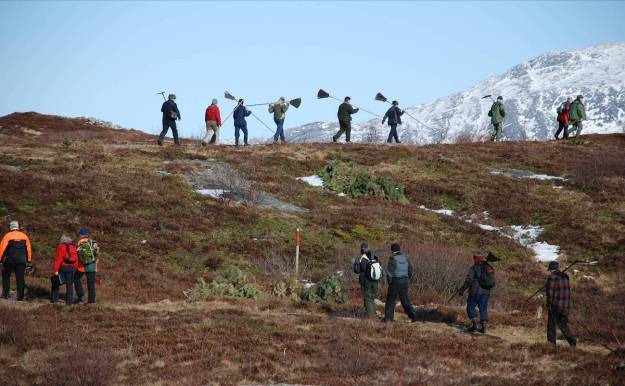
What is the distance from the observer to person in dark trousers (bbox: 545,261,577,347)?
1609 cm

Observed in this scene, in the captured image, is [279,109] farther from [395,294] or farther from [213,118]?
[395,294]

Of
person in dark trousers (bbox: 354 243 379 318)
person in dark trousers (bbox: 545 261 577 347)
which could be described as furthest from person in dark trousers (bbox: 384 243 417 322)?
person in dark trousers (bbox: 545 261 577 347)

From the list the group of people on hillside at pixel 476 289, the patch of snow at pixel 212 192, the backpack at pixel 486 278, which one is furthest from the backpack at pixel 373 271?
the patch of snow at pixel 212 192

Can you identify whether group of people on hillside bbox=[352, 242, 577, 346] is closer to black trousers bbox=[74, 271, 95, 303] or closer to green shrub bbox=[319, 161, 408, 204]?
black trousers bbox=[74, 271, 95, 303]

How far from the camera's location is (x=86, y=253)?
59.8 feet

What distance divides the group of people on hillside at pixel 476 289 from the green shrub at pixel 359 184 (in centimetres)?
1489

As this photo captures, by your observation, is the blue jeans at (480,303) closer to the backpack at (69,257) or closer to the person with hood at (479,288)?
the person with hood at (479,288)

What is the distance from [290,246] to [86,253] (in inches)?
350

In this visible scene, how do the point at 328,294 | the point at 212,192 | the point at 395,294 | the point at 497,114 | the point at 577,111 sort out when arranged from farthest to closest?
1. the point at 577,111
2. the point at 497,114
3. the point at 212,192
4. the point at 328,294
5. the point at 395,294

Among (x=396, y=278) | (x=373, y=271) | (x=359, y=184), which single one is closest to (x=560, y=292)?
(x=396, y=278)

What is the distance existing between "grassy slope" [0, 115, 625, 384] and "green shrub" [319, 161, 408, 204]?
77cm

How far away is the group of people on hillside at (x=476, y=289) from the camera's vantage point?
16141mm

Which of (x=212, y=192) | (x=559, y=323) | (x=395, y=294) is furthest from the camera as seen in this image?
(x=212, y=192)

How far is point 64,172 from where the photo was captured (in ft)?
99.5
